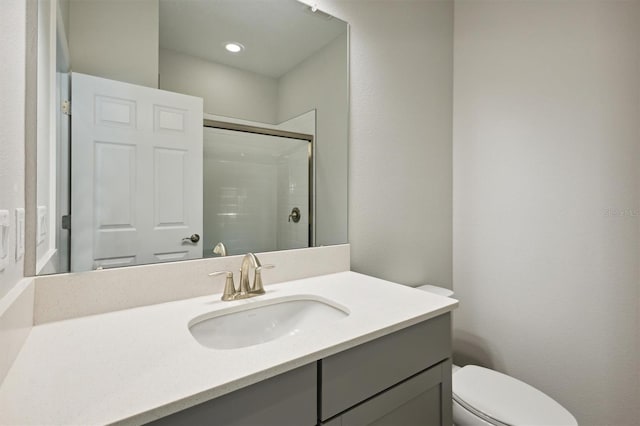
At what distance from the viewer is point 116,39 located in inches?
33.6

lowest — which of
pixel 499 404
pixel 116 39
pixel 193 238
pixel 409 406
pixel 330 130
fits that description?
pixel 499 404

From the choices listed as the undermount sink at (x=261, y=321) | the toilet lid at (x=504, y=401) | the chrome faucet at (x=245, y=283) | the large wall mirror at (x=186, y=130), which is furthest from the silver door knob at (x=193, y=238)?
the toilet lid at (x=504, y=401)

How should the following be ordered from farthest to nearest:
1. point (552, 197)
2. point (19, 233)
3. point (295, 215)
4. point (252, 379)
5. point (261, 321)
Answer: point (552, 197) → point (295, 215) → point (261, 321) → point (19, 233) → point (252, 379)

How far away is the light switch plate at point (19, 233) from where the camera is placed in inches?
24.9

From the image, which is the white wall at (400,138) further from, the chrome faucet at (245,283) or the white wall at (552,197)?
the chrome faucet at (245,283)

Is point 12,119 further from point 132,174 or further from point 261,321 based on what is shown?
point 261,321

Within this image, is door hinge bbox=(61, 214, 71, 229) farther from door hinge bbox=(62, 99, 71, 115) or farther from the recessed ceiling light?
the recessed ceiling light

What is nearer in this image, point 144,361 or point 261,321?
point 144,361

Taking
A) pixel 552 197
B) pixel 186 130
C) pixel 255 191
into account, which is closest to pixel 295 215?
pixel 255 191

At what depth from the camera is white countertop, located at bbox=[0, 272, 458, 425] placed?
433 mm

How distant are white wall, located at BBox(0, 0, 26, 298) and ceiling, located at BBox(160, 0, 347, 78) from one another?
366 millimetres

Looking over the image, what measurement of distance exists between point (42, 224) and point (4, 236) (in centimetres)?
29

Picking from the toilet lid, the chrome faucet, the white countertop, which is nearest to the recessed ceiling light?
the chrome faucet

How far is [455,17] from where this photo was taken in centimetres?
180
